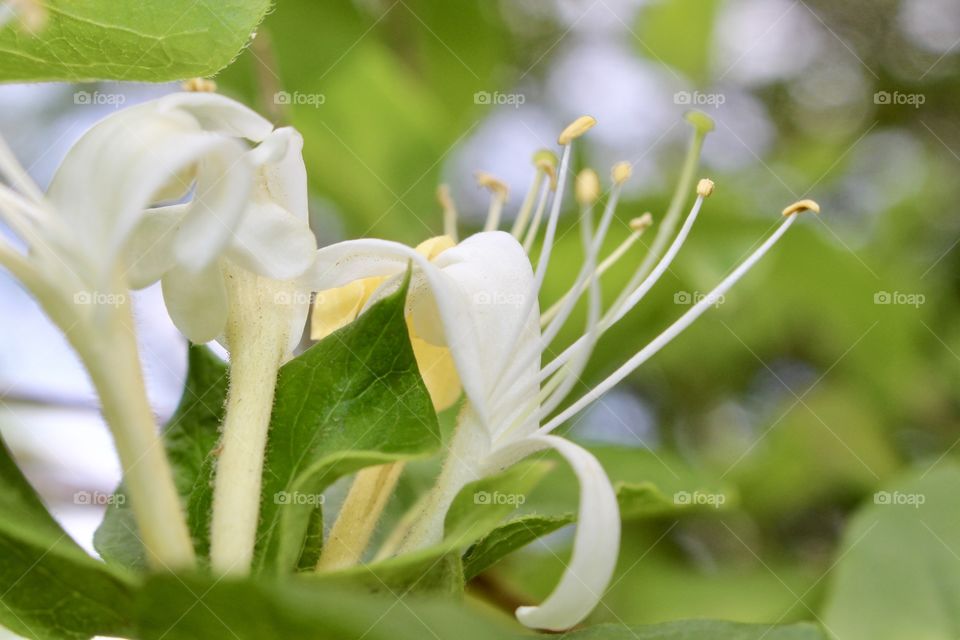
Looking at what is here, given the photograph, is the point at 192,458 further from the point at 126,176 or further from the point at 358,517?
the point at 126,176

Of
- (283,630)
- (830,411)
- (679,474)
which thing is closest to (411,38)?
(679,474)

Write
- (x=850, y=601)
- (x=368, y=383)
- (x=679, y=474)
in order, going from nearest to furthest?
1. (x=368, y=383)
2. (x=850, y=601)
3. (x=679, y=474)

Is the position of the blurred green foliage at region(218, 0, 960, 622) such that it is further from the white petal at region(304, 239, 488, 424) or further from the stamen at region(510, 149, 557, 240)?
the white petal at region(304, 239, 488, 424)

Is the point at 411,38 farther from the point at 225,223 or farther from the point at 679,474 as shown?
the point at 225,223

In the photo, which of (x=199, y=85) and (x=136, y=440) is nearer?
(x=136, y=440)

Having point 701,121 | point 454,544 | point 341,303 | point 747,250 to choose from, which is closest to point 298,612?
point 454,544

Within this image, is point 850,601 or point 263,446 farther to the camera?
point 850,601
